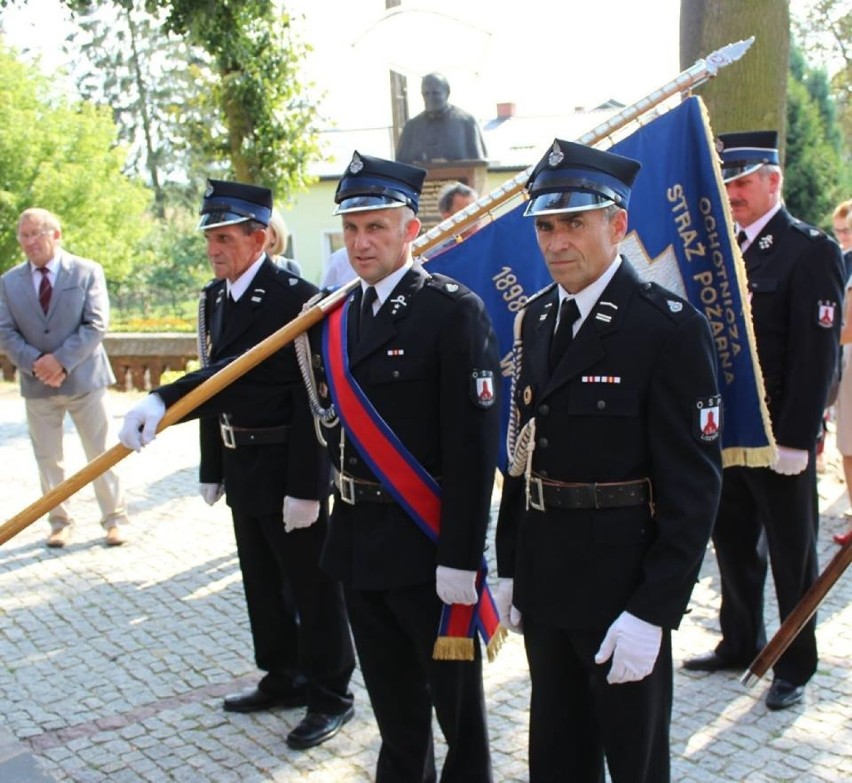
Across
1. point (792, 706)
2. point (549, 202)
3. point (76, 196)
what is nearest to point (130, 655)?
point (792, 706)

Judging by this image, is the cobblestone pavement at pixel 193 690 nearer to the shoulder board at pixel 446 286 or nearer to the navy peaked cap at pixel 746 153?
the shoulder board at pixel 446 286

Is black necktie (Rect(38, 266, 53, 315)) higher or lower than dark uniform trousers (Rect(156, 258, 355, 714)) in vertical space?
higher

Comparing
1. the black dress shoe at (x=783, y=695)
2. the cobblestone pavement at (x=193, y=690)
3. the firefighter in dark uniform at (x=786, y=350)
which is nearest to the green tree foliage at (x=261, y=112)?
the cobblestone pavement at (x=193, y=690)

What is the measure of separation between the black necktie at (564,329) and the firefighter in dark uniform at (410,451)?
1.28ft

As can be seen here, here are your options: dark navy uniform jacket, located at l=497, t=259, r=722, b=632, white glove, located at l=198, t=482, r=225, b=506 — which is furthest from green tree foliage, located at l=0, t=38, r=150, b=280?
dark navy uniform jacket, located at l=497, t=259, r=722, b=632

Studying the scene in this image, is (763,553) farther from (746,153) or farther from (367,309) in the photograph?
(367,309)

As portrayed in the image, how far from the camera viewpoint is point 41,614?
236 inches

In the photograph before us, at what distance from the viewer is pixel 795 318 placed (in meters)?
4.22

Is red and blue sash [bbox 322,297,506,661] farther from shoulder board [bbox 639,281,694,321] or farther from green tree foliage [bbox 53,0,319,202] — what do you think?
green tree foliage [bbox 53,0,319,202]

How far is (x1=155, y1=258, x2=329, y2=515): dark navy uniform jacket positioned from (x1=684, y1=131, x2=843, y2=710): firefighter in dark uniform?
177cm

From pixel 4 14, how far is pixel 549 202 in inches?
284

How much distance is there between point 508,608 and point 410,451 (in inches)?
23.2

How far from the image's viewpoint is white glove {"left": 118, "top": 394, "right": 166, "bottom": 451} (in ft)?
11.5

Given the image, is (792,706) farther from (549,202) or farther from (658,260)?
(549,202)
